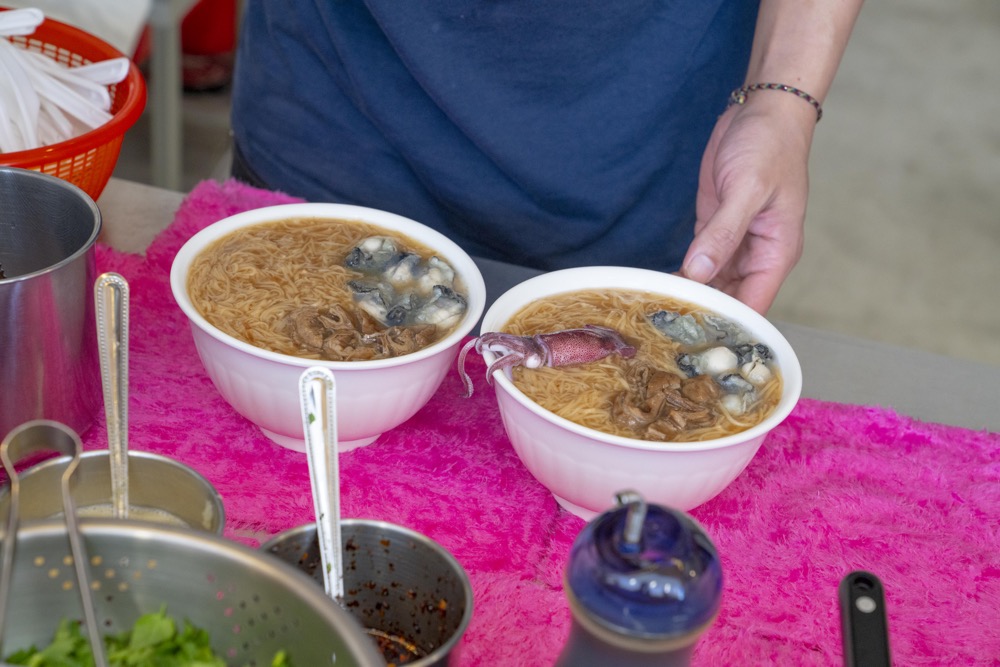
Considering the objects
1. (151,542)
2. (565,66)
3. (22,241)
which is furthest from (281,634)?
(565,66)

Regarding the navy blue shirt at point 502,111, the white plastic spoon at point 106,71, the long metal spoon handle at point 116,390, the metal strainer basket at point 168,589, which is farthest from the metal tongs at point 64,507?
the navy blue shirt at point 502,111

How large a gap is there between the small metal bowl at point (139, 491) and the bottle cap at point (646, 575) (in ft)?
1.26

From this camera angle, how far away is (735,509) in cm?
119

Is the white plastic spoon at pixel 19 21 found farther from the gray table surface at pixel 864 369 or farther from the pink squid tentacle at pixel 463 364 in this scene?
the pink squid tentacle at pixel 463 364

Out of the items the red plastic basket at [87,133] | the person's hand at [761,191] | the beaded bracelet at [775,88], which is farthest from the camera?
the beaded bracelet at [775,88]

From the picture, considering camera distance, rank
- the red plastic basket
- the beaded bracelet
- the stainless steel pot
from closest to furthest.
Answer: the stainless steel pot → the red plastic basket → the beaded bracelet

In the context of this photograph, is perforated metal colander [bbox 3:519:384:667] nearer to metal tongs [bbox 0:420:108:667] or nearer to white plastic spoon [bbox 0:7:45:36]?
metal tongs [bbox 0:420:108:667]

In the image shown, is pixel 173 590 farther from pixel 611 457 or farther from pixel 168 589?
pixel 611 457

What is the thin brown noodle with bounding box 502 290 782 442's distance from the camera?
108 centimetres

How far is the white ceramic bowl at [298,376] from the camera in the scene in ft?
3.46

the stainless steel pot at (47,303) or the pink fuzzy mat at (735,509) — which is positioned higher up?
the stainless steel pot at (47,303)

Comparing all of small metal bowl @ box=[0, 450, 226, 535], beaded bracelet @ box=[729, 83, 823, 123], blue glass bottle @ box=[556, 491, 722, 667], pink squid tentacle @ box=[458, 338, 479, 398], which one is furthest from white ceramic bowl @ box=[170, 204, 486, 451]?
beaded bracelet @ box=[729, 83, 823, 123]

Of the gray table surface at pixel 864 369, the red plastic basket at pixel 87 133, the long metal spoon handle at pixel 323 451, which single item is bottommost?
the gray table surface at pixel 864 369

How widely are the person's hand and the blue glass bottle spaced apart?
78 centimetres
